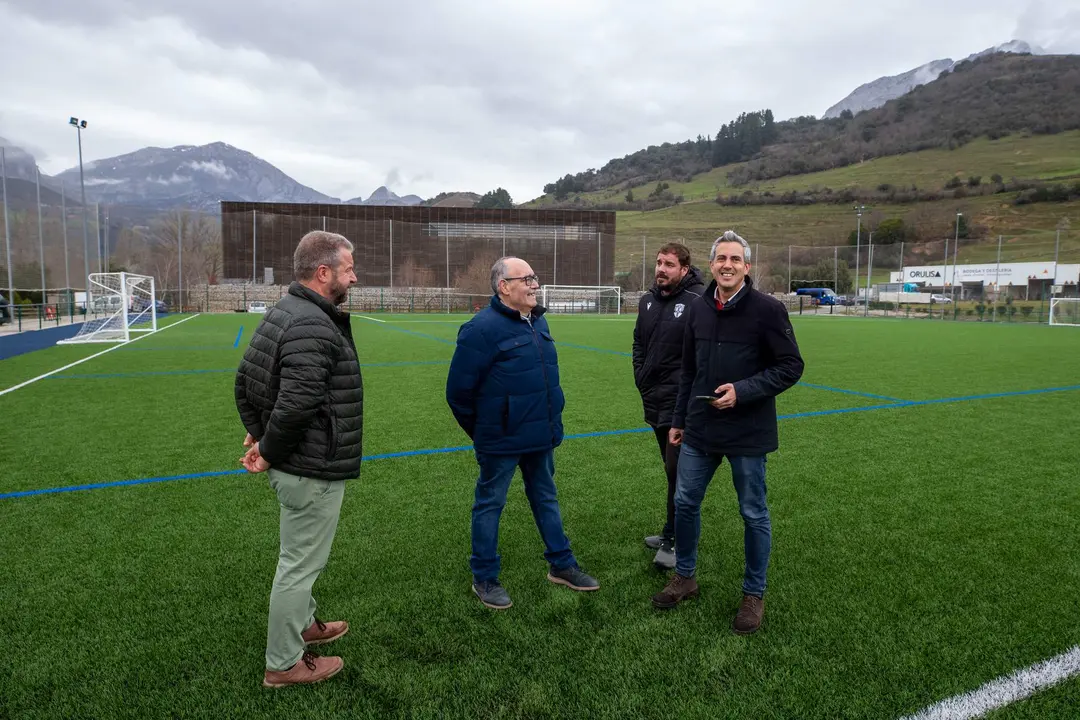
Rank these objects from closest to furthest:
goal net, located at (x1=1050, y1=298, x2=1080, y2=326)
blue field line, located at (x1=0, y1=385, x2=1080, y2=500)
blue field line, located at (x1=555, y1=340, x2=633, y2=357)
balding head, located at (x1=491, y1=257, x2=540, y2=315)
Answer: balding head, located at (x1=491, y1=257, x2=540, y2=315), blue field line, located at (x1=0, y1=385, x2=1080, y2=500), blue field line, located at (x1=555, y1=340, x2=633, y2=357), goal net, located at (x1=1050, y1=298, x2=1080, y2=326)

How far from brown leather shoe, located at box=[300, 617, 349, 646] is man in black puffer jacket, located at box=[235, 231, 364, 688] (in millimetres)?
258

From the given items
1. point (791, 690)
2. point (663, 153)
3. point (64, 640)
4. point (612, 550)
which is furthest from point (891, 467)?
point (663, 153)

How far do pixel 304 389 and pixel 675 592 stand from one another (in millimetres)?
2042

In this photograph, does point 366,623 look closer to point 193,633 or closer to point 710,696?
point 193,633

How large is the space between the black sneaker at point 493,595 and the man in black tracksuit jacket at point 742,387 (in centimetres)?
105

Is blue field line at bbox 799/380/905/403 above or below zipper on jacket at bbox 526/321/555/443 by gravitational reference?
below

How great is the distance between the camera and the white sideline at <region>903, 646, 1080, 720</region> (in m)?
2.41

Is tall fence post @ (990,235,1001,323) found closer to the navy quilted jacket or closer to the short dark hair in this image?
the short dark hair

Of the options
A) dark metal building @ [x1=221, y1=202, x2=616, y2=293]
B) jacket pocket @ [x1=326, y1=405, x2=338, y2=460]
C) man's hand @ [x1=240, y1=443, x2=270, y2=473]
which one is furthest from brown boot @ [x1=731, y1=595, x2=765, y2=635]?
dark metal building @ [x1=221, y1=202, x2=616, y2=293]

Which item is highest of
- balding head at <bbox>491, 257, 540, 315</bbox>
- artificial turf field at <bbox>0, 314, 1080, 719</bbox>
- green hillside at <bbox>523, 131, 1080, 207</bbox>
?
green hillside at <bbox>523, 131, 1080, 207</bbox>

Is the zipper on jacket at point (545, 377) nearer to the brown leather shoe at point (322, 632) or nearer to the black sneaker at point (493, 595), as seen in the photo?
the black sneaker at point (493, 595)

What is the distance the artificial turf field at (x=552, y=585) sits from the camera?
2.58 metres

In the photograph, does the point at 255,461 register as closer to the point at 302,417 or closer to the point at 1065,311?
the point at 302,417

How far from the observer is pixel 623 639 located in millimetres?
2963
